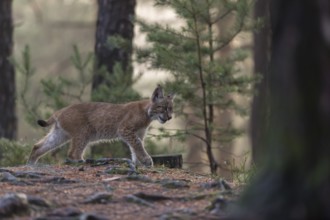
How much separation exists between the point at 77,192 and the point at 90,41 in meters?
32.8

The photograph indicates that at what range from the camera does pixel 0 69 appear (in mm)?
19312

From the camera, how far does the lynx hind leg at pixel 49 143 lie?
1331 cm

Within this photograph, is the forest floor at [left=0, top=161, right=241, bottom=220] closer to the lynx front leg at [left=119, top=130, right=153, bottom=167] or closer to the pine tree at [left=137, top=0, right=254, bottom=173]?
the lynx front leg at [left=119, top=130, right=153, bottom=167]

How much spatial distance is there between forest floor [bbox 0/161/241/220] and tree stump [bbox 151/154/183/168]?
1.83 meters

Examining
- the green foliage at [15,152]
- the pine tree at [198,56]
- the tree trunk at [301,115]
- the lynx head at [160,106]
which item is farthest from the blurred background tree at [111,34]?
the tree trunk at [301,115]

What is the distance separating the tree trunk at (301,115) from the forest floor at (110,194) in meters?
1.74

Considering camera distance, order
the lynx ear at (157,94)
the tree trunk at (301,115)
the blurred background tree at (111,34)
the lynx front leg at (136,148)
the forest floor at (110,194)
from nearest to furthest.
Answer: the tree trunk at (301,115) < the forest floor at (110,194) < the lynx front leg at (136,148) < the lynx ear at (157,94) < the blurred background tree at (111,34)

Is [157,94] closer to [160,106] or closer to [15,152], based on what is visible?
[160,106]

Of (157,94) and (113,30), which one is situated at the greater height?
(113,30)

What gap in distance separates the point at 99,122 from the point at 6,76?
6650 mm

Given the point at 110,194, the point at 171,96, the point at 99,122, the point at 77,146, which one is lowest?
the point at 110,194

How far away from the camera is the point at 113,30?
17281mm

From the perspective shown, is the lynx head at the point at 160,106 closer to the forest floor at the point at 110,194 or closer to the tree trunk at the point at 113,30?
the forest floor at the point at 110,194

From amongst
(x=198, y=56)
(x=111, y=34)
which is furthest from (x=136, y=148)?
Answer: (x=111, y=34)
